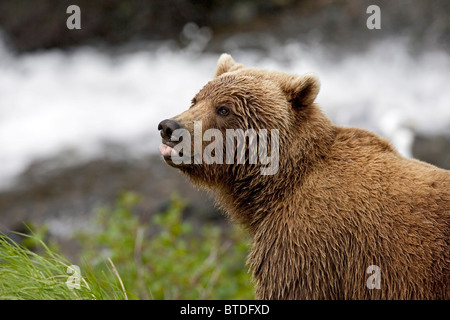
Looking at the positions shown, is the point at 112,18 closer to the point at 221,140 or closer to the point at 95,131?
the point at 95,131

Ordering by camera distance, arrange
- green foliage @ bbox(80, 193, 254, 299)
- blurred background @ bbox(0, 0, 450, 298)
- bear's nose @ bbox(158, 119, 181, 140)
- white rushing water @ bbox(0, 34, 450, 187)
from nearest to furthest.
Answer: bear's nose @ bbox(158, 119, 181, 140) → green foliage @ bbox(80, 193, 254, 299) → blurred background @ bbox(0, 0, 450, 298) → white rushing water @ bbox(0, 34, 450, 187)

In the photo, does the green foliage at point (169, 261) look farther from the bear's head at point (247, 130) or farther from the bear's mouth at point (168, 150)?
the bear's mouth at point (168, 150)

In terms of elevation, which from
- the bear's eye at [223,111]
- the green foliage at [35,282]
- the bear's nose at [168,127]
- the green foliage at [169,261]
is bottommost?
the green foliage at [169,261]

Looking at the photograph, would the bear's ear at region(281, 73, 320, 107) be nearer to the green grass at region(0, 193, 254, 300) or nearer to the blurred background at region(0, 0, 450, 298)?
the green grass at region(0, 193, 254, 300)

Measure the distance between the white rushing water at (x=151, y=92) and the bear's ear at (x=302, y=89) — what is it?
19.1ft

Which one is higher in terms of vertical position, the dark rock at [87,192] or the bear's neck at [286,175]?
the bear's neck at [286,175]

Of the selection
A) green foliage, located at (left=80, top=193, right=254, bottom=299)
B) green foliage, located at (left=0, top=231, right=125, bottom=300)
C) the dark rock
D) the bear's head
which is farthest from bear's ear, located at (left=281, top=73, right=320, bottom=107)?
the dark rock

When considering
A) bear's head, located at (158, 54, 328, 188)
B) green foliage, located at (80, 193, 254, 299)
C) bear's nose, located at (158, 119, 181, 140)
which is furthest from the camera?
green foliage, located at (80, 193, 254, 299)

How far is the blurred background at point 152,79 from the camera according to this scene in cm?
1041

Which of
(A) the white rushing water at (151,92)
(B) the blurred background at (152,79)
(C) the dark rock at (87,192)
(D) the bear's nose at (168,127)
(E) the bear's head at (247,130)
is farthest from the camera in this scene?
(A) the white rushing water at (151,92)

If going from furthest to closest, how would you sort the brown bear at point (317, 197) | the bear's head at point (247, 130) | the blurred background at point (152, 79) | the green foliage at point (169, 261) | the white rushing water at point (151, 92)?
the white rushing water at point (151, 92)
the blurred background at point (152, 79)
the green foliage at point (169, 261)
the bear's head at point (247, 130)
the brown bear at point (317, 197)

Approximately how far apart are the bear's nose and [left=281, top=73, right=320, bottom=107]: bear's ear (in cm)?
94

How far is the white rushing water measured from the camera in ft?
A: 36.7

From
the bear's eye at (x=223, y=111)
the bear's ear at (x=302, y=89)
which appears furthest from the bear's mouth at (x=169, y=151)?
the bear's ear at (x=302, y=89)
